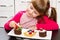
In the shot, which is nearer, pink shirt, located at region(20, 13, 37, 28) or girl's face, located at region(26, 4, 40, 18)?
girl's face, located at region(26, 4, 40, 18)

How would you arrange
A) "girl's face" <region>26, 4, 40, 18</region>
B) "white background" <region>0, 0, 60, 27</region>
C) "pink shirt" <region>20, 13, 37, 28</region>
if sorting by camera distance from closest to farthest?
"girl's face" <region>26, 4, 40, 18</region> → "pink shirt" <region>20, 13, 37, 28</region> → "white background" <region>0, 0, 60, 27</region>

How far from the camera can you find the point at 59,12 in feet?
→ 7.56

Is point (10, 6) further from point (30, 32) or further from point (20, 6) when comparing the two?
point (30, 32)

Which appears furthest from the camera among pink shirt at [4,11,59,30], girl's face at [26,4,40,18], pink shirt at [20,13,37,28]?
pink shirt at [20,13,37,28]

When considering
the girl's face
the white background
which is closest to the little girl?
the girl's face

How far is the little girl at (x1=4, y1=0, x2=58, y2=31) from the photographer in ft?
4.50

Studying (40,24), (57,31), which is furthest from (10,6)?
(57,31)

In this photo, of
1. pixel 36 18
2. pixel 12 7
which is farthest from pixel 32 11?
pixel 12 7

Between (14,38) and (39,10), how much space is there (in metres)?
0.35

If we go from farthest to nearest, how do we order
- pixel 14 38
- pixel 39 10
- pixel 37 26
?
pixel 37 26
pixel 39 10
pixel 14 38

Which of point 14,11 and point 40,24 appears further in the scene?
point 14,11

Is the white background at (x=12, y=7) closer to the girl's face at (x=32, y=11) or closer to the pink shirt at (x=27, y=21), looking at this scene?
the pink shirt at (x=27, y=21)

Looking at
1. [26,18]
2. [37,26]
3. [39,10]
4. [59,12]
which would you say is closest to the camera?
[39,10]

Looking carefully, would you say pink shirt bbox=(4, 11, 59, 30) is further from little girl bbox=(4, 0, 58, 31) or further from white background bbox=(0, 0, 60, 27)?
white background bbox=(0, 0, 60, 27)
